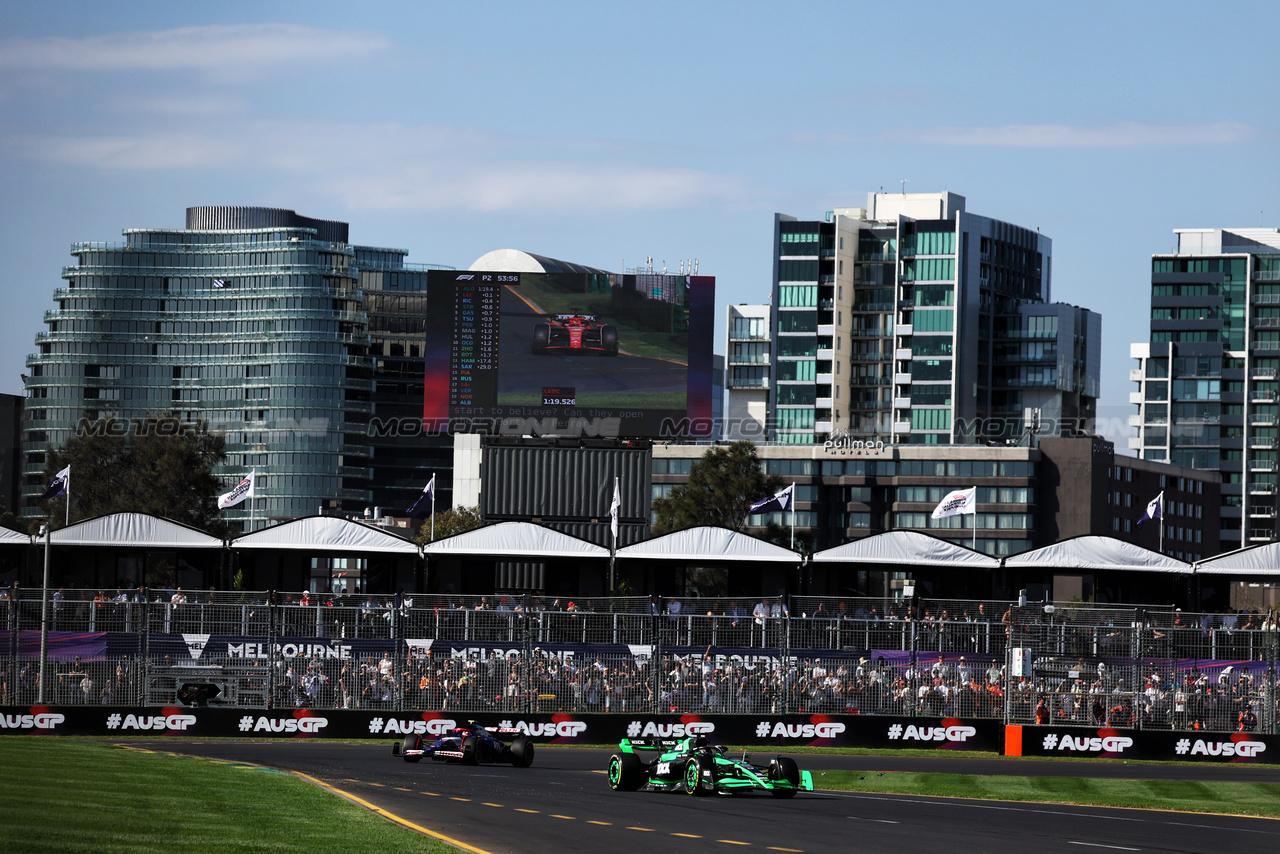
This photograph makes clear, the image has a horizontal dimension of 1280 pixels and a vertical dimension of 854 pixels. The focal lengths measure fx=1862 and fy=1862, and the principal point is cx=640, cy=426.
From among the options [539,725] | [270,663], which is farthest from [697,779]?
[270,663]

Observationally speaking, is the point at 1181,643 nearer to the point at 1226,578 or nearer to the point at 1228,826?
the point at 1228,826

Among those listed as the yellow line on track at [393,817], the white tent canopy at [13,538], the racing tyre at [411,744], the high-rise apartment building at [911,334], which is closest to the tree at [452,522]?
the high-rise apartment building at [911,334]

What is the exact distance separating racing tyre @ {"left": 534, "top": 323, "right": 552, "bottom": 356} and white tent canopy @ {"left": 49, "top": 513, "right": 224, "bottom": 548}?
82.8 feet

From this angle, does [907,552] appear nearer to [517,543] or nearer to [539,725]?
[517,543]

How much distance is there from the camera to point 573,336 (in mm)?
87938

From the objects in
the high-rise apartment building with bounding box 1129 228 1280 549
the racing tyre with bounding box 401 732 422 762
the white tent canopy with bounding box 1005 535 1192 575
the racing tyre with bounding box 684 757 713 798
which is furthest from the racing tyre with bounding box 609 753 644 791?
the high-rise apartment building with bounding box 1129 228 1280 549

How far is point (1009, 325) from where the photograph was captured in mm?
186750

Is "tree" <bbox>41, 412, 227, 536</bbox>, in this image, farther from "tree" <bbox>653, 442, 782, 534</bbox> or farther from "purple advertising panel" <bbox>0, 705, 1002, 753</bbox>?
"purple advertising panel" <bbox>0, 705, 1002, 753</bbox>

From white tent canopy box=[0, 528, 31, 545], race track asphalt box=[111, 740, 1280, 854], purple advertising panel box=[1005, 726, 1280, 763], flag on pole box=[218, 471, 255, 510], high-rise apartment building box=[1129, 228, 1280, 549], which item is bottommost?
purple advertising panel box=[1005, 726, 1280, 763]

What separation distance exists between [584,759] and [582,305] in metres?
49.4

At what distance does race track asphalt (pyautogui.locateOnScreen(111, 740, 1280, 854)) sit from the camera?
80.2 ft

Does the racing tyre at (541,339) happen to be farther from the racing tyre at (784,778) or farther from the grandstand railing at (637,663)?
the racing tyre at (784,778)

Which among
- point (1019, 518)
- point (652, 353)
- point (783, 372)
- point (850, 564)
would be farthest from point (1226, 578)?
point (783, 372)

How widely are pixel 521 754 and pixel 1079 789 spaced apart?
36.1 ft
